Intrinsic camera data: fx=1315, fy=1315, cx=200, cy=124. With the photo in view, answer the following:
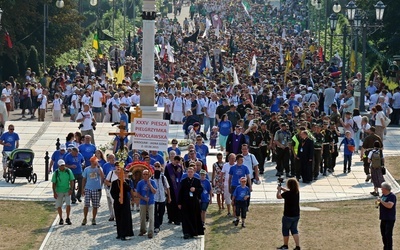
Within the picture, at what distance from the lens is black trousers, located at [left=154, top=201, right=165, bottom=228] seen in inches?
1045

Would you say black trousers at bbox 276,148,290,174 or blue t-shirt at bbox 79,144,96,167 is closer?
blue t-shirt at bbox 79,144,96,167

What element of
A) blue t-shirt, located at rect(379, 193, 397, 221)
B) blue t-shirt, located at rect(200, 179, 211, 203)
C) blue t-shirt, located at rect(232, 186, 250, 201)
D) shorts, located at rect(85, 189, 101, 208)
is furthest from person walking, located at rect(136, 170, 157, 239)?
blue t-shirt, located at rect(379, 193, 397, 221)

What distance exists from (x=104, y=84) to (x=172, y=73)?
9.55 m

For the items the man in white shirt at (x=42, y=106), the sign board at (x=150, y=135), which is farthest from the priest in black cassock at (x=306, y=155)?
the man in white shirt at (x=42, y=106)

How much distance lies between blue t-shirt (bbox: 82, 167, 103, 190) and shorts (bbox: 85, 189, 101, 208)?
0.08m

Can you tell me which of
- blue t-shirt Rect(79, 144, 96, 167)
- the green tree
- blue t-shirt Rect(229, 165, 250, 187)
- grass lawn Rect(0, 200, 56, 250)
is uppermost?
the green tree

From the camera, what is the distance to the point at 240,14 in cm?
12475

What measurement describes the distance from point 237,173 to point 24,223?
4575 mm

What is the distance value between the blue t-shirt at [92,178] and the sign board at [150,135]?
142 centimetres

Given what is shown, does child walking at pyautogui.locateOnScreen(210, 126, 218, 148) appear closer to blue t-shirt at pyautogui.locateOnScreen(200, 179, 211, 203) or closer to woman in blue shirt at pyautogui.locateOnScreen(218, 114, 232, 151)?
woman in blue shirt at pyautogui.locateOnScreen(218, 114, 232, 151)

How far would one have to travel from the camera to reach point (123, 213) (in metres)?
25.7

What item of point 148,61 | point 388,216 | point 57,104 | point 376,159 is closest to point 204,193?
point 388,216

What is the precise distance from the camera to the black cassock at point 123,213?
84.4 feet

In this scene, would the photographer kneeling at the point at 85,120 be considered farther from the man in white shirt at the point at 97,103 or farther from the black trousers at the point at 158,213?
the black trousers at the point at 158,213
